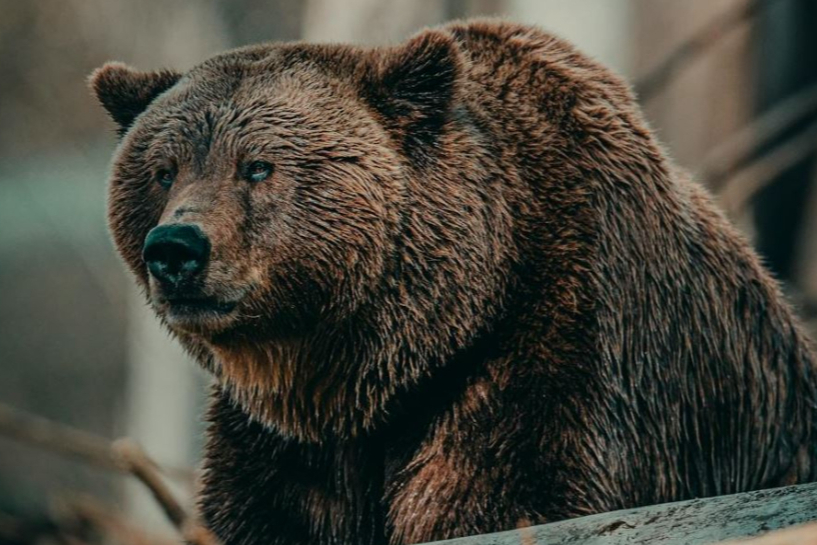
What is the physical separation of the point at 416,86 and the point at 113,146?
32.7ft

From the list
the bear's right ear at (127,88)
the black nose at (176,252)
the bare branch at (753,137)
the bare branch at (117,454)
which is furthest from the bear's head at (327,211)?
the bare branch at (753,137)

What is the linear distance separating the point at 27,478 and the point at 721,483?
47.0 ft

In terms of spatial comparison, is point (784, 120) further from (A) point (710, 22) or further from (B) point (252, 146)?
(B) point (252, 146)

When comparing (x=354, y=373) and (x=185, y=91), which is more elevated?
(x=185, y=91)


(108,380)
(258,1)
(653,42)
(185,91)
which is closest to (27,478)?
(108,380)

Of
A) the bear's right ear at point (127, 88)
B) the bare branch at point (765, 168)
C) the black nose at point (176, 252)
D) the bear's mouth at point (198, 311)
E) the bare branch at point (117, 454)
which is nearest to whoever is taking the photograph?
the black nose at point (176, 252)

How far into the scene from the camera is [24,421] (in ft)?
27.0

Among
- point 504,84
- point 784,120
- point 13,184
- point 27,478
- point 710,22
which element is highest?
point 504,84

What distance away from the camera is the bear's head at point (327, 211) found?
562cm

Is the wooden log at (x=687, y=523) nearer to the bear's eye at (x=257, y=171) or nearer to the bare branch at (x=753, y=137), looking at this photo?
the bear's eye at (x=257, y=171)

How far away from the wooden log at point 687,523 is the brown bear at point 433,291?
0.73 m

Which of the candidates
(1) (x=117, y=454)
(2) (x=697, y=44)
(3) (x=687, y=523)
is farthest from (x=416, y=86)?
(2) (x=697, y=44)

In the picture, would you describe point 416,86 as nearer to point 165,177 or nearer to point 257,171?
point 257,171

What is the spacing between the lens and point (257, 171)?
564 centimetres
